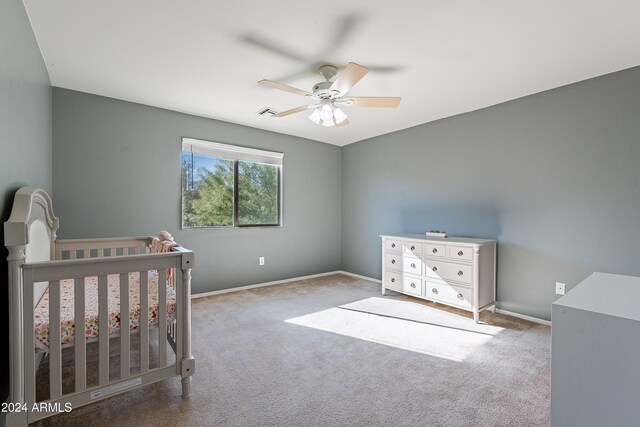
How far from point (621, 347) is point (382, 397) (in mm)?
1212

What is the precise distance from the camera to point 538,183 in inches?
111

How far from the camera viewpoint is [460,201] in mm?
3418

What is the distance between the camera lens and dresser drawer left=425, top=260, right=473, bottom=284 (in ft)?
9.50

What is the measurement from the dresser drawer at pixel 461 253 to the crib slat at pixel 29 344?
3141 mm

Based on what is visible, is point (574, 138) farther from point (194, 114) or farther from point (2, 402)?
point (2, 402)

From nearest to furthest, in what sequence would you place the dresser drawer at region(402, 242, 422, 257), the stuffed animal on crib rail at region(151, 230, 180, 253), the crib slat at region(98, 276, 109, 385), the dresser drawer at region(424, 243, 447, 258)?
the crib slat at region(98, 276, 109, 385) → the stuffed animal on crib rail at region(151, 230, 180, 253) → the dresser drawer at region(424, 243, 447, 258) → the dresser drawer at region(402, 242, 422, 257)

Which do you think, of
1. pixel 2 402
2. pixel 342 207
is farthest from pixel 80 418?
pixel 342 207

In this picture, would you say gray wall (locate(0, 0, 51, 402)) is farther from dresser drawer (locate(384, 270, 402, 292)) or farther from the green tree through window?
dresser drawer (locate(384, 270, 402, 292))

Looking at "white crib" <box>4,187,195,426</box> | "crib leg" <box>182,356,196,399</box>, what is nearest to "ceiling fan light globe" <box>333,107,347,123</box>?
"white crib" <box>4,187,195,426</box>

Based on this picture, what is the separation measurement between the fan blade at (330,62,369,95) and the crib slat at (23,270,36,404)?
1.94m

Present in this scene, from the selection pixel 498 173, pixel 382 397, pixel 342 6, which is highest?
pixel 342 6

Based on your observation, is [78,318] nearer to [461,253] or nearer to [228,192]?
[228,192]

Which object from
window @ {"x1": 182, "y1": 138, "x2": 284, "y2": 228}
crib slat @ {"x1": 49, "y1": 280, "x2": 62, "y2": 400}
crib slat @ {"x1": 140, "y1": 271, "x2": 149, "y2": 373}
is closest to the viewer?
crib slat @ {"x1": 49, "y1": 280, "x2": 62, "y2": 400}

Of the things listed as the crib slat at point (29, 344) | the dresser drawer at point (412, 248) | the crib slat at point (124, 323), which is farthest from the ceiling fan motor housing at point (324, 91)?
the crib slat at point (29, 344)
